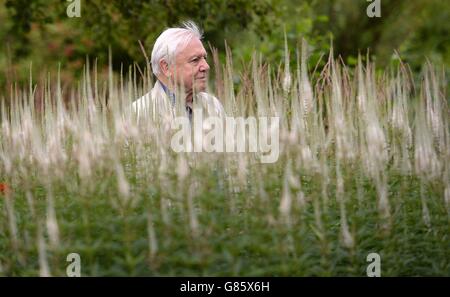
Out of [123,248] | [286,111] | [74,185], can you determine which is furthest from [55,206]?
[286,111]

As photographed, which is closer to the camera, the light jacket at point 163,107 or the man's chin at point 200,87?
the light jacket at point 163,107

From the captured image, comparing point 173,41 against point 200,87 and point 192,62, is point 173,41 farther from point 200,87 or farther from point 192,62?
point 200,87

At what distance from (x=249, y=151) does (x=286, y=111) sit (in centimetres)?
47

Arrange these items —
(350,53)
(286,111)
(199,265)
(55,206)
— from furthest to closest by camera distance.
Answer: (350,53), (286,111), (55,206), (199,265)

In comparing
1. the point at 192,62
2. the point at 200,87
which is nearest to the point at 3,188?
the point at 200,87

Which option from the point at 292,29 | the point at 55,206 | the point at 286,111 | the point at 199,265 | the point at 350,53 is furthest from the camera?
the point at 350,53

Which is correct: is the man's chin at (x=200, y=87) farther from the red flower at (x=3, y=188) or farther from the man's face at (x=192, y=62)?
the red flower at (x=3, y=188)

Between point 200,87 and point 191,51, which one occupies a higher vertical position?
point 191,51

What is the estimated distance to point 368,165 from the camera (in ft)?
15.1

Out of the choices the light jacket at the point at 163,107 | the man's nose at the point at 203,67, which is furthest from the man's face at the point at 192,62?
the light jacket at the point at 163,107

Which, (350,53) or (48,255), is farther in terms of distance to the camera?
(350,53)
